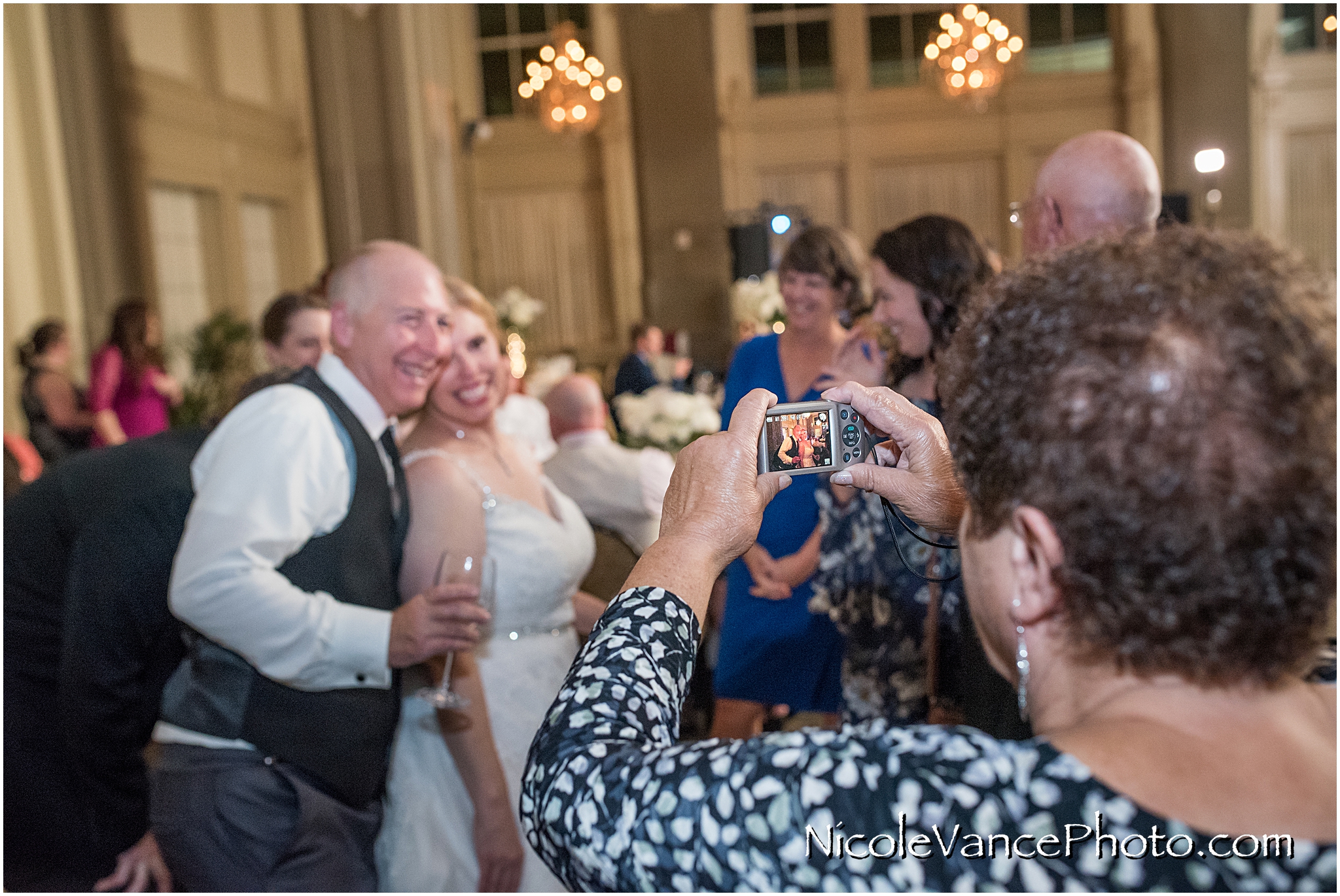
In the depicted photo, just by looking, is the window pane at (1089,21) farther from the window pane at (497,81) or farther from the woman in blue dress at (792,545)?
the woman in blue dress at (792,545)

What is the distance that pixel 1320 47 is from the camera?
11.2 m

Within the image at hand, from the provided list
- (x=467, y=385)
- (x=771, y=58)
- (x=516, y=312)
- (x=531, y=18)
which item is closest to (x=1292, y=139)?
(x=771, y=58)

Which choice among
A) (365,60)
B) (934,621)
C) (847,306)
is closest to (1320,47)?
(365,60)

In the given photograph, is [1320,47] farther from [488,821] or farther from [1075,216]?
[488,821]

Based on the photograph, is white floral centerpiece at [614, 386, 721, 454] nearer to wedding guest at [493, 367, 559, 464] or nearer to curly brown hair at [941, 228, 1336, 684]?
wedding guest at [493, 367, 559, 464]

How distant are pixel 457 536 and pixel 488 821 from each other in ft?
1.76

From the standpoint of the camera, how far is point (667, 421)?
158 inches

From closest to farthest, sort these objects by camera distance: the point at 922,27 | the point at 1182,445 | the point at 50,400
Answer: the point at 1182,445
the point at 50,400
the point at 922,27

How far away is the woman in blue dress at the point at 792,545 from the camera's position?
284 centimetres

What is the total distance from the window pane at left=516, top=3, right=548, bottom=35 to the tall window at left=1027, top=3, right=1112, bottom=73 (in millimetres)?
5711

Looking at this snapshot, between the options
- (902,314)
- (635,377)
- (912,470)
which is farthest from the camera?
(635,377)

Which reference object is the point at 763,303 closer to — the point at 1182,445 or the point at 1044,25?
the point at 1182,445

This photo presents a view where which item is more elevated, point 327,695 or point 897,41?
point 897,41

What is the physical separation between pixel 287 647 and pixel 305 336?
195cm
